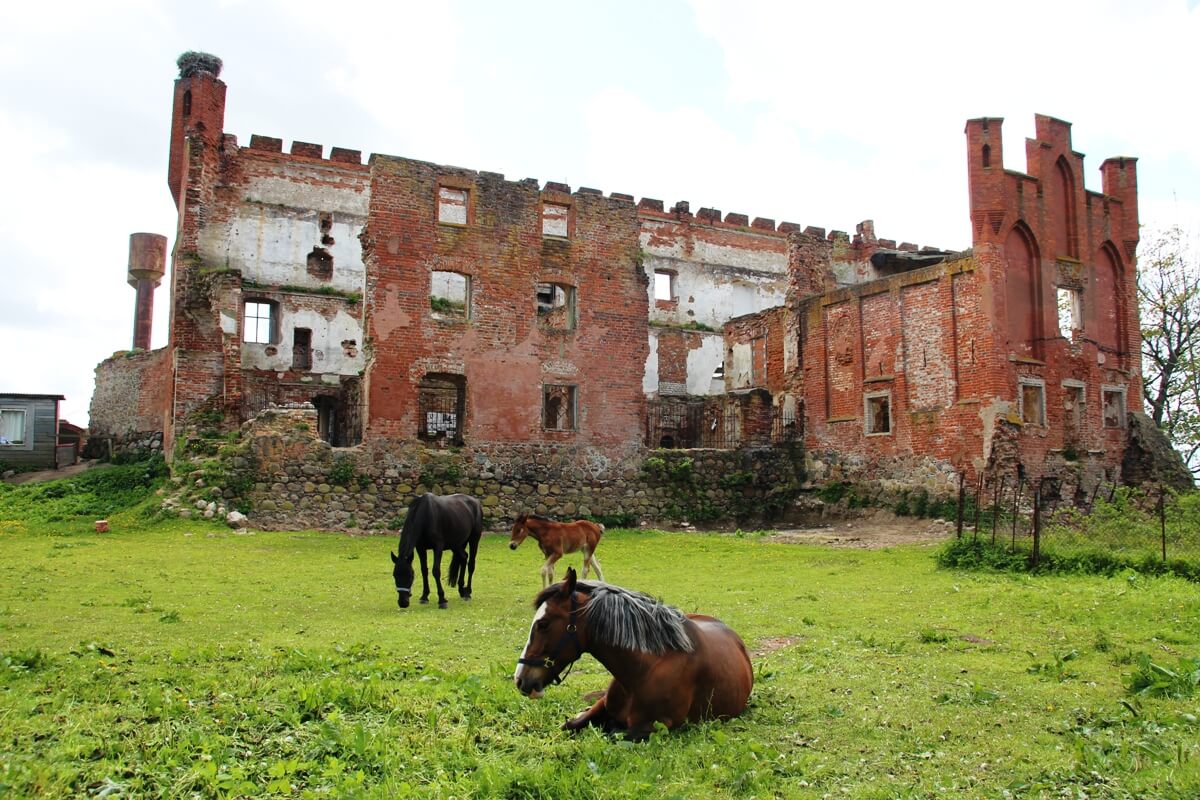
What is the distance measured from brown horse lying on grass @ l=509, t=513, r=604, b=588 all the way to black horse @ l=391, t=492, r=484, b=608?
66 centimetres

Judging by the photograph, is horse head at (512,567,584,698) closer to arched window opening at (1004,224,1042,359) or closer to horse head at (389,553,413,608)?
horse head at (389,553,413,608)

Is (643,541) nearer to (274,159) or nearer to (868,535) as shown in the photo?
(868,535)

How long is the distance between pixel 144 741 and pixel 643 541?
1694 centimetres

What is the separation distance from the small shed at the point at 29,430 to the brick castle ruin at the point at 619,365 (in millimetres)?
1647

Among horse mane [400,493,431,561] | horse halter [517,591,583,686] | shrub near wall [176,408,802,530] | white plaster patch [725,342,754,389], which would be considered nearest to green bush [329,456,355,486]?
shrub near wall [176,408,802,530]

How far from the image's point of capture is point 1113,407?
25500 millimetres

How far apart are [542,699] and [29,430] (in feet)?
100

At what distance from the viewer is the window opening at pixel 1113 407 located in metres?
25.3

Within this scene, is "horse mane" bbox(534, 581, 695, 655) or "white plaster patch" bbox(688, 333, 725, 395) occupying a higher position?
"white plaster patch" bbox(688, 333, 725, 395)

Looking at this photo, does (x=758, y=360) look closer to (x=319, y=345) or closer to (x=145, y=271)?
(x=319, y=345)

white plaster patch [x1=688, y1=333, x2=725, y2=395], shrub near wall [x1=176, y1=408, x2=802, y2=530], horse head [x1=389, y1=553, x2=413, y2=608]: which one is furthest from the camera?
white plaster patch [x1=688, y1=333, x2=725, y2=395]

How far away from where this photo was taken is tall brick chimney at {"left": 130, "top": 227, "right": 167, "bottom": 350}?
126 ft

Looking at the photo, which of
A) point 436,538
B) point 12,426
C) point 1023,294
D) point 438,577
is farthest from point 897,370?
point 12,426

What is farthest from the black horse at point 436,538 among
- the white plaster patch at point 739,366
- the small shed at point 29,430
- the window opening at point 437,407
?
the small shed at point 29,430
